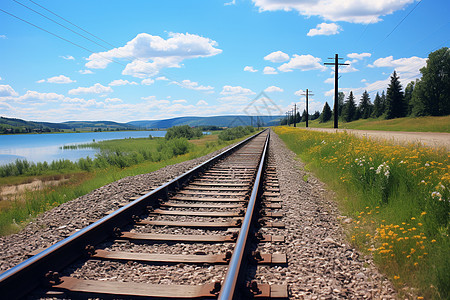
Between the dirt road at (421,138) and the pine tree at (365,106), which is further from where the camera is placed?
the pine tree at (365,106)

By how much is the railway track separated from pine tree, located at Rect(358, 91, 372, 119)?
107746 millimetres

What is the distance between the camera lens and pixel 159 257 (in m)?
3.24

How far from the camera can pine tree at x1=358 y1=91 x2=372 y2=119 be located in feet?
333

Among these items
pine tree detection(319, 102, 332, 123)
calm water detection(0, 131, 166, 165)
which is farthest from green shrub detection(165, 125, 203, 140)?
pine tree detection(319, 102, 332, 123)

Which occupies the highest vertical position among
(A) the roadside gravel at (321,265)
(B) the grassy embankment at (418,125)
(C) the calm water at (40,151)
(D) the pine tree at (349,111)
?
(D) the pine tree at (349,111)

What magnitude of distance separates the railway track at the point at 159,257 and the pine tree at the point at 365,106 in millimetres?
107746

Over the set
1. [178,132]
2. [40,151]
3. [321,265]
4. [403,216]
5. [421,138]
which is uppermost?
[178,132]

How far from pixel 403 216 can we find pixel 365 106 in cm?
11213

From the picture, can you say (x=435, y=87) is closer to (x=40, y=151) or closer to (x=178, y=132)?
(x=178, y=132)

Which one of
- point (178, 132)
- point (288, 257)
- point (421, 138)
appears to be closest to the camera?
point (288, 257)

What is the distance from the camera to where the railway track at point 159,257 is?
2570 mm

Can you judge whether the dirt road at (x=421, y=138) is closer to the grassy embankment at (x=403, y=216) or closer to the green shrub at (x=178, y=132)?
the grassy embankment at (x=403, y=216)

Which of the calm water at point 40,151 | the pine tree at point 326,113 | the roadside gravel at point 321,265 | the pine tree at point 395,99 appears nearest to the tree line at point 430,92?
the pine tree at point 395,99

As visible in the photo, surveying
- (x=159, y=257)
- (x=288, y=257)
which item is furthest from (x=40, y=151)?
(x=288, y=257)
